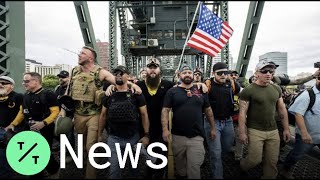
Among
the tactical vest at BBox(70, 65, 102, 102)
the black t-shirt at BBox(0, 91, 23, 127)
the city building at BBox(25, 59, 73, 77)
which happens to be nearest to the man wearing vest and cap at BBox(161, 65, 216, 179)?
the tactical vest at BBox(70, 65, 102, 102)

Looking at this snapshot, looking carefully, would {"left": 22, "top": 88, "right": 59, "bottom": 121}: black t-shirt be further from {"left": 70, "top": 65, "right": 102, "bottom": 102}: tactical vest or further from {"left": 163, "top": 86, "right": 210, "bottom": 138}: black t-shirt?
{"left": 163, "top": 86, "right": 210, "bottom": 138}: black t-shirt

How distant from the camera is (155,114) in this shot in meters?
4.46

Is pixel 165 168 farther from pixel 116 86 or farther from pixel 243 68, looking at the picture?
pixel 243 68

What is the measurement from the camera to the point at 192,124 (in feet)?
13.0

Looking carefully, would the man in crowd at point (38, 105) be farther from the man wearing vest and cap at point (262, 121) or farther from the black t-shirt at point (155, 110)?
the man wearing vest and cap at point (262, 121)

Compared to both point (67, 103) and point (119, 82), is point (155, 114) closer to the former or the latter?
point (119, 82)

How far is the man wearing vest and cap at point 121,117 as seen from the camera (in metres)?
3.77

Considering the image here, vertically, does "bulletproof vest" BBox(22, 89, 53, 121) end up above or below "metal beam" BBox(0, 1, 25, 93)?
below

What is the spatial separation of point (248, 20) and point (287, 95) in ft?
7.96

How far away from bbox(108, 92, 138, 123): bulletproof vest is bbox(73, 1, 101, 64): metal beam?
3.23 m

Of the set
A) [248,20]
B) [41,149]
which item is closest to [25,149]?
[41,149]

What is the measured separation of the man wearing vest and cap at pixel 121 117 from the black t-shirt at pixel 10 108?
162 centimetres

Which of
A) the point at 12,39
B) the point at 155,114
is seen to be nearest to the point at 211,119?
the point at 155,114

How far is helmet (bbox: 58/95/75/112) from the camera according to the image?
402 cm
